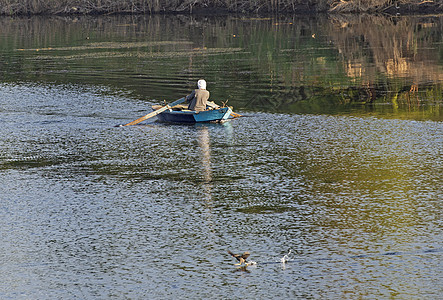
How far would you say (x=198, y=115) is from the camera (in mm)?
21734

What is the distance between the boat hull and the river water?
0.30 m

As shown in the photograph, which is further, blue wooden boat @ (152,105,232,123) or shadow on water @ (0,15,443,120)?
shadow on water @ (0,15,443,120)

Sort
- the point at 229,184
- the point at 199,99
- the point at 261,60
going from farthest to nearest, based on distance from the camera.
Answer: the point at 261,60 < the point at 199,99 < the point at 229,184

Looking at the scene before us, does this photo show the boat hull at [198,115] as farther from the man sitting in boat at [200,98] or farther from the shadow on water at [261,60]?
the shadow on water at [261,60]

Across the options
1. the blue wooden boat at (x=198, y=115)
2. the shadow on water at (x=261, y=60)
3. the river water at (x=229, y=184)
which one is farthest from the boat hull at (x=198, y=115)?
the shadow on water at (x=261, y=60)

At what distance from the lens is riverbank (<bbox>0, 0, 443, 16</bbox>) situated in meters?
64.7

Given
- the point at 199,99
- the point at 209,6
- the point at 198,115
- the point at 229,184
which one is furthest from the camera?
the point at 209,6

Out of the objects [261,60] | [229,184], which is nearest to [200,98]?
[229,184]

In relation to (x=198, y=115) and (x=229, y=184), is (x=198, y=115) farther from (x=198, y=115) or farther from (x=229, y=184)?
(x=229, y=184)

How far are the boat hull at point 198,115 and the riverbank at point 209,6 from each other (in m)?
45.2

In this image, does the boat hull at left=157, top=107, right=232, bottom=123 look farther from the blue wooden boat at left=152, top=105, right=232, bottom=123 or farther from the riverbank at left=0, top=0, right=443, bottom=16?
the riverbank at left=0, top=0, right=443, bottom=16

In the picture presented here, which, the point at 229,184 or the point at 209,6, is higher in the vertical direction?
the point at 209,6

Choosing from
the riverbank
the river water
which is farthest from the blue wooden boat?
the riverbank

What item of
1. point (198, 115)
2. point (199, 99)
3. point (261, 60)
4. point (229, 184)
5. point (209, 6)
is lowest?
point (229, 184)
